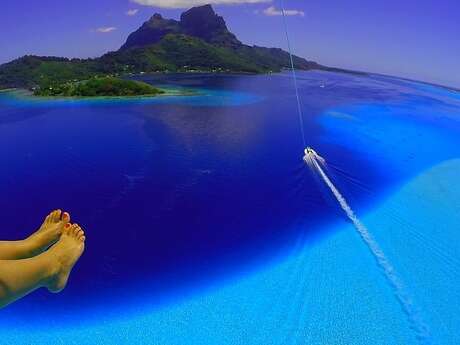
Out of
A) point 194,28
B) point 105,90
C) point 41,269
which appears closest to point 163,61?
point 105,90

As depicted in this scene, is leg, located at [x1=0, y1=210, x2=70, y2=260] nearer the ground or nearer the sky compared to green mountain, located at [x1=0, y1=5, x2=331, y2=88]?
nearer the ground

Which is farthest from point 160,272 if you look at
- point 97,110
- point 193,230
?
point 97,110

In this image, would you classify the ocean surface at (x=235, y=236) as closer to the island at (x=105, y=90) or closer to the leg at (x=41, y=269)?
the leg at (x=41, y=269)

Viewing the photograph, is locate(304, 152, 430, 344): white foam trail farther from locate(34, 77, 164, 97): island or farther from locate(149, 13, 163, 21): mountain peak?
locate(149, 13, 163, 21): mountain peak

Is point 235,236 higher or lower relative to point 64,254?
lower

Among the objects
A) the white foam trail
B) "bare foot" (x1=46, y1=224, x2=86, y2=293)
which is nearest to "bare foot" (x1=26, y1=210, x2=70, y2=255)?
"bare foot" (x1=46, y1=224, x2=86, y2=293)

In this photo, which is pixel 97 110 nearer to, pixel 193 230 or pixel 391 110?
pixel 193 230

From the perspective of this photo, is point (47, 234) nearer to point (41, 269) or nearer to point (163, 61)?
point (41, 269)
